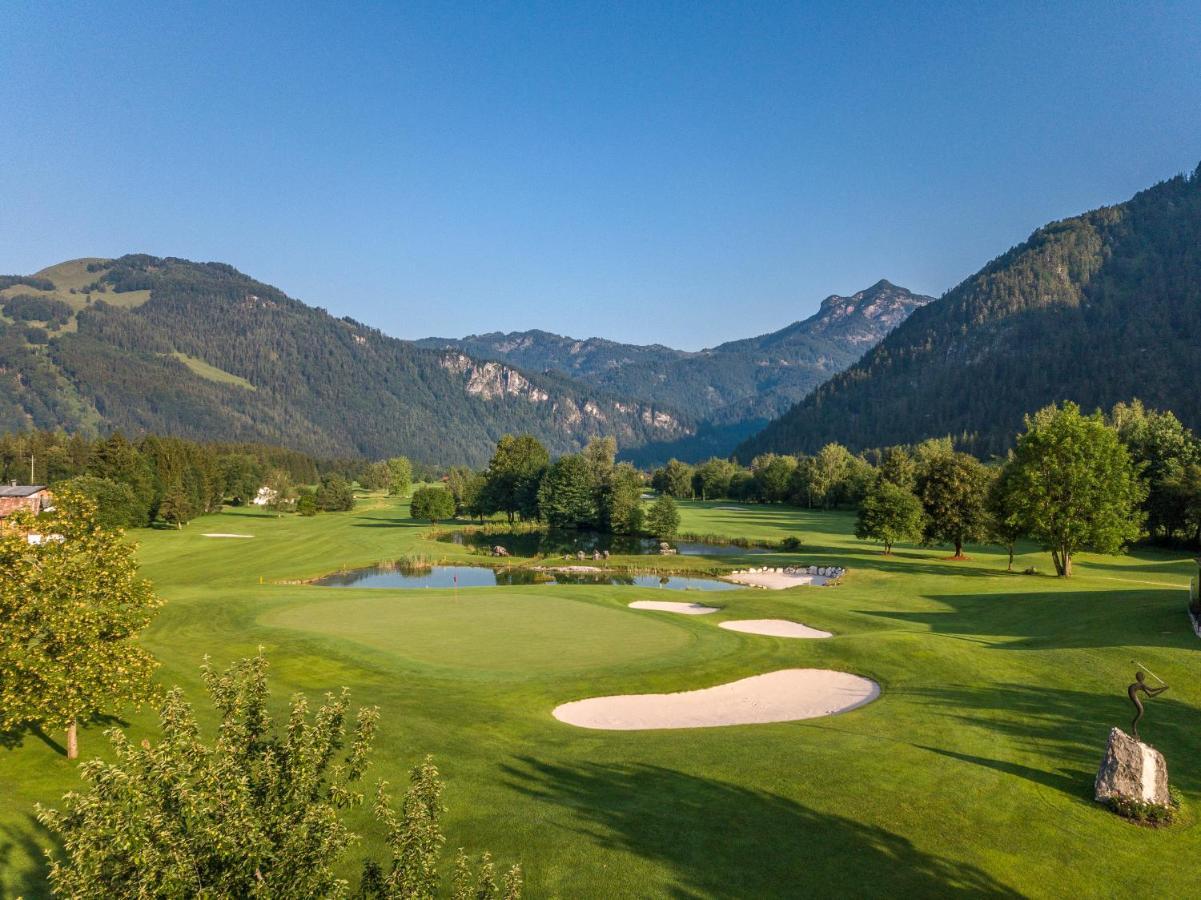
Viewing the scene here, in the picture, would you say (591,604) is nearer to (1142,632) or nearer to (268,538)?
(1142,632)

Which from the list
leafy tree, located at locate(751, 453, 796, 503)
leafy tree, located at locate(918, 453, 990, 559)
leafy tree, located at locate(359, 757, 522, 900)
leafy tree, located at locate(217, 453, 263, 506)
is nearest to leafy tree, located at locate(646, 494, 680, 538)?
leafy tree, located at locate(918, 453, 990, 559)

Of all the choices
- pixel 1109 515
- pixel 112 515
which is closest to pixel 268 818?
pixel 1109 515

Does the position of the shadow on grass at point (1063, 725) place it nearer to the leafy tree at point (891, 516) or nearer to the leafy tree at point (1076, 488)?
the leafy tree at point (1076, 488)

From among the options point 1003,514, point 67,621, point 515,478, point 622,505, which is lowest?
point 622,505

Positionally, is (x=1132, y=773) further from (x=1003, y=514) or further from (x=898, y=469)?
(x=898, y=469)

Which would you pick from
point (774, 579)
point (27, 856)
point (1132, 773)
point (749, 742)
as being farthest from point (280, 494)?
point (1132, 773)

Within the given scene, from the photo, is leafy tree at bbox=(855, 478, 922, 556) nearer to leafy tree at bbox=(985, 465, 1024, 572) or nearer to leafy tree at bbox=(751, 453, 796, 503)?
leafy tree at bbox=(985, 465, 1024, 572)
